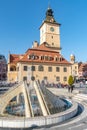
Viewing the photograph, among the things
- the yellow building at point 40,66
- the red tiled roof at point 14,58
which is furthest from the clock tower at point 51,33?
the yellow building at point 40,66

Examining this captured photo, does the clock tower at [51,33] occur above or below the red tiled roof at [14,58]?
above

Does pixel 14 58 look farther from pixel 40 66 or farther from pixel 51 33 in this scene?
pixel 51 33

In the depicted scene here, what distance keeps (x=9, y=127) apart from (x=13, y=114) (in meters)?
2.41

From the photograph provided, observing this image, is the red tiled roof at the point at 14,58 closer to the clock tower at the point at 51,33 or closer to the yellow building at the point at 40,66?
the yellow building at the point at 40,66

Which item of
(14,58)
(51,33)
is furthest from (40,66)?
(51,33)

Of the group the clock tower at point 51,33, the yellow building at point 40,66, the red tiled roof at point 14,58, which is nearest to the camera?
the yellow building at point 40,66

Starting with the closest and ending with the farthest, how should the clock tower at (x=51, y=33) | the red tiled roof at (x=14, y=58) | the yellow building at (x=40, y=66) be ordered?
1. the yellow building at (x=40, y=66)
2. the red tiled roof at (x=14, y=58)
3. the clock tower at (x=51, y=33)

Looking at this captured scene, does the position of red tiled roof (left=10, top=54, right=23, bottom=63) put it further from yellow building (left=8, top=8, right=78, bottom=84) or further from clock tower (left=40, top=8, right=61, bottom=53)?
clock tower (left=40, top=8, right=61, bottom=53)

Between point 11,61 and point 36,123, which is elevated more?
point 11,61

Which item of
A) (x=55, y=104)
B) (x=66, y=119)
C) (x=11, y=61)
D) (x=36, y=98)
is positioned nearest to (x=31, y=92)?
(x=36, y=98)

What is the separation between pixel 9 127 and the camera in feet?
35.6

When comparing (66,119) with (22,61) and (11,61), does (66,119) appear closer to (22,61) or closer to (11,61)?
(22,61)

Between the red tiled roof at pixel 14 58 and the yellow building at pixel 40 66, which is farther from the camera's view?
the red tiled roof at pixel 14 58

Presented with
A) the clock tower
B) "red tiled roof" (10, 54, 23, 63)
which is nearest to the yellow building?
"red tiled roof" (10, 54, 23, 63)
